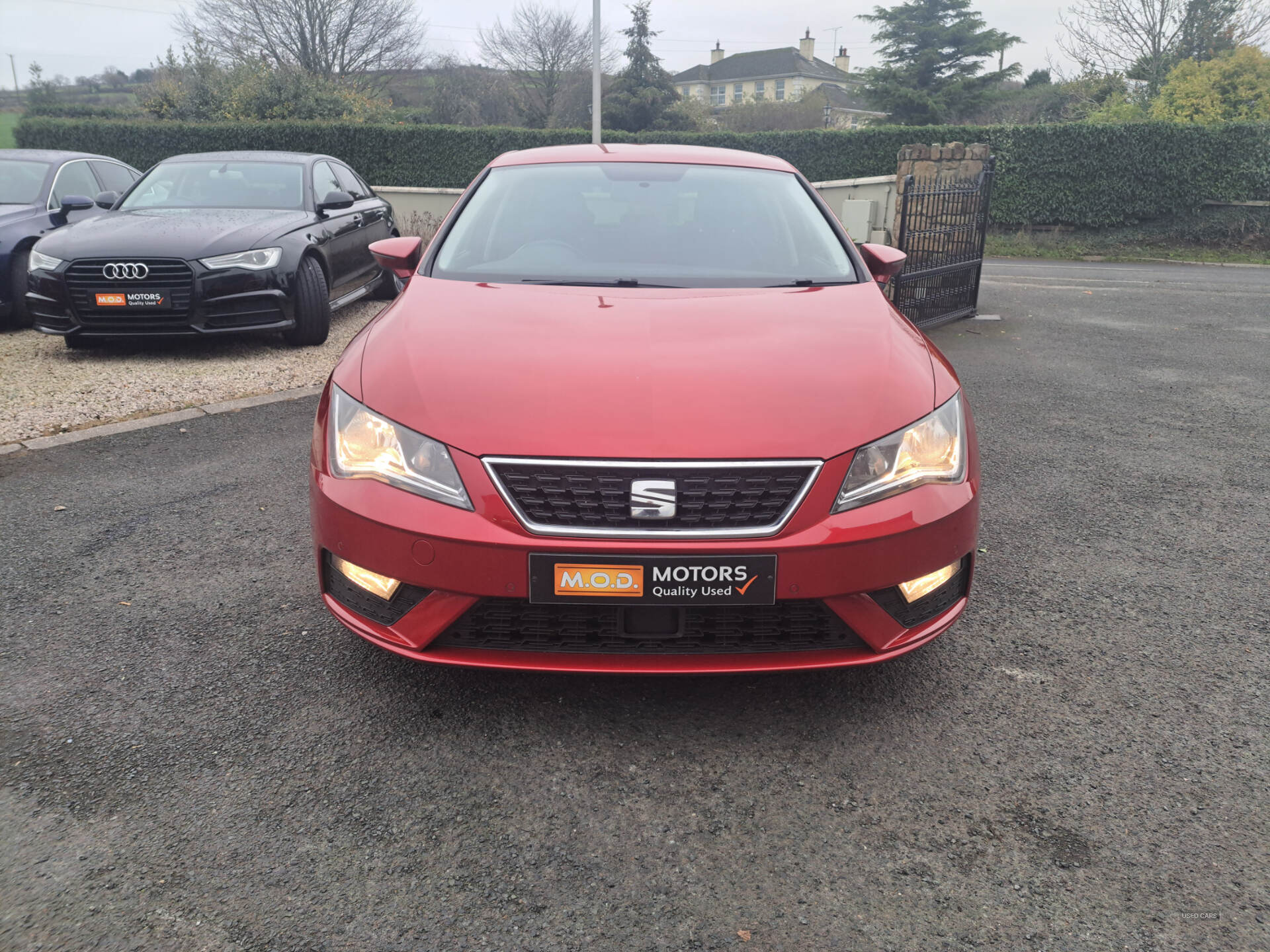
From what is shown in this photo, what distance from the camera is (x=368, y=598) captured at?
2494mm

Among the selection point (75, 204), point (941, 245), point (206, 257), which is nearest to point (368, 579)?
point (206, 257)

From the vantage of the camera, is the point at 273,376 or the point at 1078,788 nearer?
the point at 1078,788

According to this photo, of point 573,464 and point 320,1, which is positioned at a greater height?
point 320,1

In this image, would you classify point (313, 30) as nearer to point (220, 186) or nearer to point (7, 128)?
point (7, 128)

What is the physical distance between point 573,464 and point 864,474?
2.35 feet

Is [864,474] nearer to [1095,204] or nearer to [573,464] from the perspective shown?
[573,464]

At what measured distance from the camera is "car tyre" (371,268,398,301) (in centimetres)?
981

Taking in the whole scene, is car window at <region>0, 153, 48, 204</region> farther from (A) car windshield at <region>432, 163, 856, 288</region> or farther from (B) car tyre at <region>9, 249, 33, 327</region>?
(A) car windshield at <region>432, 163, 856, 288</region>

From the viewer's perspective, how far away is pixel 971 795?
2293 millimetres

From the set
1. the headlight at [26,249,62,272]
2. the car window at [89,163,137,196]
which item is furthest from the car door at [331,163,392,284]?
the headlight at [26,249,62,272]

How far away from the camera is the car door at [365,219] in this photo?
884 cm

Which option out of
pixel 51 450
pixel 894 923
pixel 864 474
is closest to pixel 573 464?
pixel 864 474

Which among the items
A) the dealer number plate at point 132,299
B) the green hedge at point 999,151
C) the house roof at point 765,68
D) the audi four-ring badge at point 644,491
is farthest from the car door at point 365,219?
the house roof at point 765,68

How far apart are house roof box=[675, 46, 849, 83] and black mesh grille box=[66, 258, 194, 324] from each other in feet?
264
